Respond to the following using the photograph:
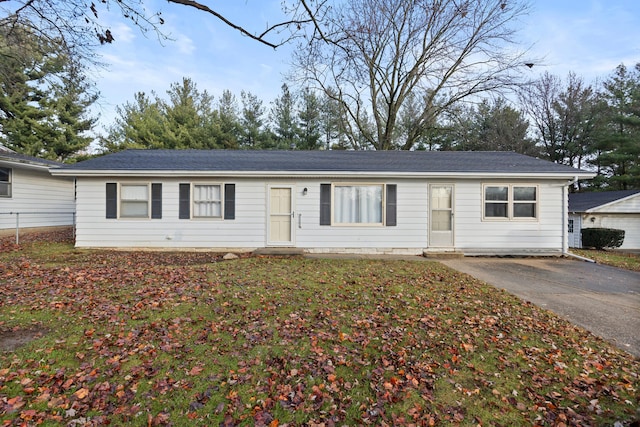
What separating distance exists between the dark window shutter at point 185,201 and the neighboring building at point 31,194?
6.77 meters

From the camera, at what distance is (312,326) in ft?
12.6

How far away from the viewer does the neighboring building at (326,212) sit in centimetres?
953

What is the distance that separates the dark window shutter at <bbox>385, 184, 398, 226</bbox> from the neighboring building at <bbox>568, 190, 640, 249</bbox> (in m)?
14.1

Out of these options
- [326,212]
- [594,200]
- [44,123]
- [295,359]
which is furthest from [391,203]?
[44,123]

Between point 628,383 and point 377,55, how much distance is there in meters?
21.2

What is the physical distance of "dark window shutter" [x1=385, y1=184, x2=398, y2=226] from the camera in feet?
31.4

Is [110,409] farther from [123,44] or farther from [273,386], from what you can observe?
[123,44]

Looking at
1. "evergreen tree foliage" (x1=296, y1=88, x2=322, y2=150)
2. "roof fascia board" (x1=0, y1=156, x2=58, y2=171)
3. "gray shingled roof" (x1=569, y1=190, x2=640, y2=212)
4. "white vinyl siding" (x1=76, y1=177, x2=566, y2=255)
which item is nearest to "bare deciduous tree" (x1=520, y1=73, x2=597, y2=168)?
"gray shingled roof" (x1=569, y1=190, x2=640, y2=212)

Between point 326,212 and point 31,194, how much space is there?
44.5ft

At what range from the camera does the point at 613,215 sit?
16594 millimetres

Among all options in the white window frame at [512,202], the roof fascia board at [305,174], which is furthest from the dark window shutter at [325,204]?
the white window frame at [512,202]

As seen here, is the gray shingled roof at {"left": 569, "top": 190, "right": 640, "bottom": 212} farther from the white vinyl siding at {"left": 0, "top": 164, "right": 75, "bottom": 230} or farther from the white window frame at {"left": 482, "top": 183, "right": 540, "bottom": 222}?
the white vinyl siding at {"left": 0, "top": 164, "right": 75, "bottom": 230}

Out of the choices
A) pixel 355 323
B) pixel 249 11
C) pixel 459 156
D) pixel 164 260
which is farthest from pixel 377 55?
pixel 355 323

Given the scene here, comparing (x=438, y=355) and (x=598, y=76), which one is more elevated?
(x=598, y=76)
